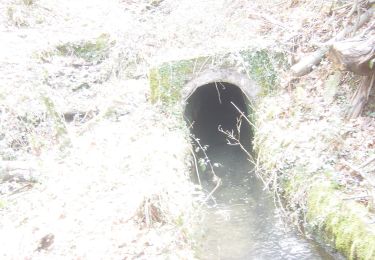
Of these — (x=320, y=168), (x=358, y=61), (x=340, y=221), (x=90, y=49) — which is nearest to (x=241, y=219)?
(x=320, y=168)

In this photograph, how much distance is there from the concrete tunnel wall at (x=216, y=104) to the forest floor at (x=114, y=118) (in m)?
0.71

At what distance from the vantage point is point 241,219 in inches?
291

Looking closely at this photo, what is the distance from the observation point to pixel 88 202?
6520 mm

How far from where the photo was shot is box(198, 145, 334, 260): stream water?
245 inches

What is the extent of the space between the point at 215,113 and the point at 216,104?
0.36m

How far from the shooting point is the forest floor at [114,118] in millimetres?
5867

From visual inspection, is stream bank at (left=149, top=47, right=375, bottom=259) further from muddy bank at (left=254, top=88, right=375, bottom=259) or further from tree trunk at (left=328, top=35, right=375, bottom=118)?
tree trunk at (left=328, top=35, right=375, bottom=118)

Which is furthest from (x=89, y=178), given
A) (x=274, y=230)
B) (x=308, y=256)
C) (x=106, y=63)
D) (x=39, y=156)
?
(x=106, y=63)

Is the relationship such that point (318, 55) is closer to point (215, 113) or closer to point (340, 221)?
point (340, 221)

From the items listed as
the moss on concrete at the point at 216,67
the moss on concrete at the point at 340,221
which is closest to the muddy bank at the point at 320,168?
the moss on concrete at the point at 340,221

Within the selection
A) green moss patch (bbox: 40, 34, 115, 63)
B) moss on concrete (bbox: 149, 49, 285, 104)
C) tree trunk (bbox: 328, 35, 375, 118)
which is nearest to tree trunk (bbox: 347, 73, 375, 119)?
tree trunk (bbox: 328, 35, 375, 118)

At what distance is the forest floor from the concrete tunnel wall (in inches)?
27.9

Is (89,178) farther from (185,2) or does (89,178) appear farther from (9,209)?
(185,2)

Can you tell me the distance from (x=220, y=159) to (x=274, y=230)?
12.8 ft
